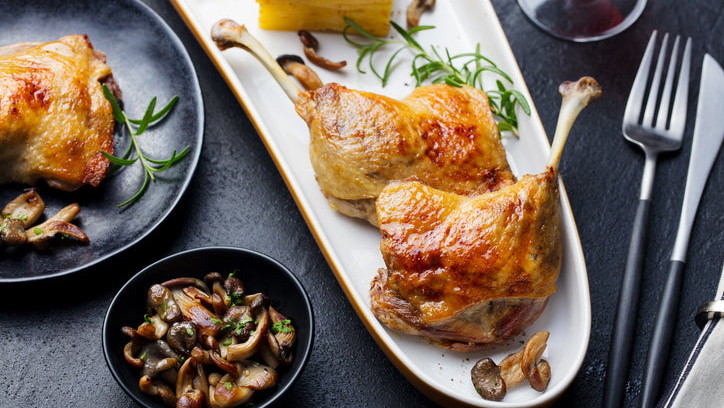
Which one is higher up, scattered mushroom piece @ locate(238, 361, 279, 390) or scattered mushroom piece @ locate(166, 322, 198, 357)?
scattered mushroom piece @ locate(166, 322, 198, 357)

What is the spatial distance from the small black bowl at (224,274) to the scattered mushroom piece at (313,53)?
0.90 metres

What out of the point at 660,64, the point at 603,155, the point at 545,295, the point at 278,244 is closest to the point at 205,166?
the point at 278,244

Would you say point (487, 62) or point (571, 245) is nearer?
point (571, 245)

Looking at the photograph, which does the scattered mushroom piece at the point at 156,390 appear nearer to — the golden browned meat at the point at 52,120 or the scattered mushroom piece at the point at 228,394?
the scattered mushroom piece at the point at 228,394

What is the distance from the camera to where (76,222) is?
282 centimetres

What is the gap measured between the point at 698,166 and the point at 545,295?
1092mm

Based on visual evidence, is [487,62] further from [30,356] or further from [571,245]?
[30,356]

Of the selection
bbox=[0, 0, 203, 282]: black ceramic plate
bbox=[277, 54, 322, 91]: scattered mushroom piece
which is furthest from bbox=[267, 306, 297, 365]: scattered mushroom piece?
bbox=[277, 54, 322, 91]: scattered mushroom piece

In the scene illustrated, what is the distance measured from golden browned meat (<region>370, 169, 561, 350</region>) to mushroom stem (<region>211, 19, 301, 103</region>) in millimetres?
701

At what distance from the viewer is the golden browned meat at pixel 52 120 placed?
274 cm

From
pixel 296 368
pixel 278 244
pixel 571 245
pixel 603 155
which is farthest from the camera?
pixel 603 155

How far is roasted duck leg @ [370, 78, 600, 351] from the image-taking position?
251cm

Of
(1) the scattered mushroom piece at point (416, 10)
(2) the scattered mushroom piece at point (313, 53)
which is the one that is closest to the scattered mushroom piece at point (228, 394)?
(2) the scattered mushroom piece at point (313, 53)

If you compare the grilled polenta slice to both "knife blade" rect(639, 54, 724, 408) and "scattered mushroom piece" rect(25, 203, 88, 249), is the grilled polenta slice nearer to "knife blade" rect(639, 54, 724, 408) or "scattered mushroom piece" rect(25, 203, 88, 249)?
"scattered mushroom piece" rect(25, 203, 88, 249)
